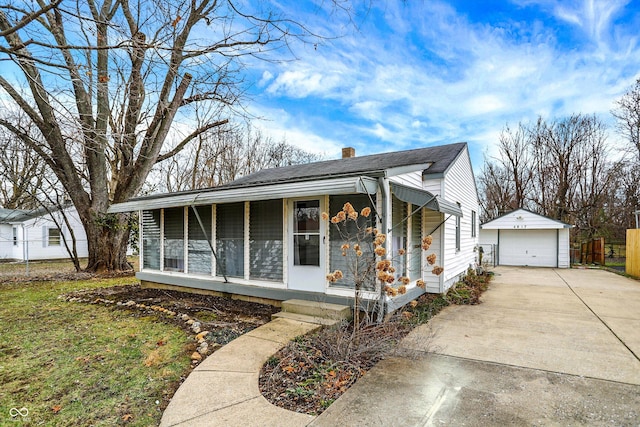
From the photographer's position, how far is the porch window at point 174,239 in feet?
25.7

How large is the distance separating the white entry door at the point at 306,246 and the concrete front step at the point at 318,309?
420 mm

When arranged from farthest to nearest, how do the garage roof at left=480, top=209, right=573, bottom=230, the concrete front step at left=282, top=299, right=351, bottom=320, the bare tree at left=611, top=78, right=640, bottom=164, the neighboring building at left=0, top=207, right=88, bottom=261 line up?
the neighboring building at left=0, top=207, right=88, bottom=261 → the bare tree at left=611, top=78, right=640, bottom=164 → the garage roof at left=480, top=209, right=573, bottom=230 → the concrete front step at left=282, top=299, right=351, bottom=320

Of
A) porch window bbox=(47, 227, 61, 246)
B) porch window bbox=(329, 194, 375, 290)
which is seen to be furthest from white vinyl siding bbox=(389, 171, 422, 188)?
porch window bbox=(47, 227, 61, 246)

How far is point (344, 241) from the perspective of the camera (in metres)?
5.55

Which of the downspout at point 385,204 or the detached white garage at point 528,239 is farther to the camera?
the detached white garage at point 528,239

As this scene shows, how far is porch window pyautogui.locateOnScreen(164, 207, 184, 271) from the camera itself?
7.84 metres

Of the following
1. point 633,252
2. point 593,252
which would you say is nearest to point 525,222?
point 633,252

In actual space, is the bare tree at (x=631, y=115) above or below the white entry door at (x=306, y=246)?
above

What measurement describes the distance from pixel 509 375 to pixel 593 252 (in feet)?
59.8

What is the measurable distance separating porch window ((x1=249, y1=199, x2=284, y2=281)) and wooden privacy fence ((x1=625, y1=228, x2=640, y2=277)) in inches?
499

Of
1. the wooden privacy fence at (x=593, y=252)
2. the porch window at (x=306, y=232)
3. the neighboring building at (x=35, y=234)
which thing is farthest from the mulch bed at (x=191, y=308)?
the wooden privacy fence at (x=593, y=252)

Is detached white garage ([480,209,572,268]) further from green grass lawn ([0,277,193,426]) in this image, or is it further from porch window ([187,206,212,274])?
green grass lawn ([0,277,193,426])

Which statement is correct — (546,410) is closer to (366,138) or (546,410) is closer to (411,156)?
(411,156)

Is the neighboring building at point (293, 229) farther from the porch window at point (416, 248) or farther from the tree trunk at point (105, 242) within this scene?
the tree trunk at point (105, 242)
